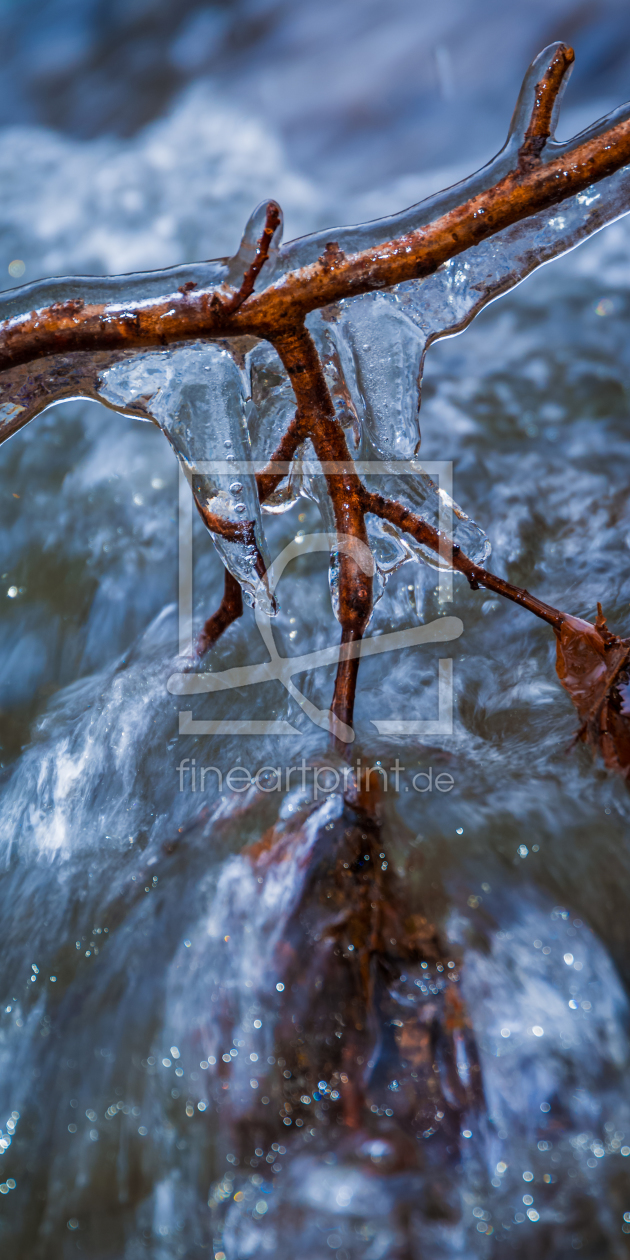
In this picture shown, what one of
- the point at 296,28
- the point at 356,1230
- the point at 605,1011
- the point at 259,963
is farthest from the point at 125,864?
the point at 296,28

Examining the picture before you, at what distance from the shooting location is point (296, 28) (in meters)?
4.00

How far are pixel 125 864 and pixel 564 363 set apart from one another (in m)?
2.37

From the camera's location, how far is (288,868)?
38.7 inches

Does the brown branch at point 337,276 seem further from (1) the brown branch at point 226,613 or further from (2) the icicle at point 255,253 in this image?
(1) the brown branch at point 226,613

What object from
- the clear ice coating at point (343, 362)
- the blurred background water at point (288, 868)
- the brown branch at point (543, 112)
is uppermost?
the brown branch at point (543, 112)

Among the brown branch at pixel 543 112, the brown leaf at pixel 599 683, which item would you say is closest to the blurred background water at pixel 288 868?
the brown leaf at pixel 599 683

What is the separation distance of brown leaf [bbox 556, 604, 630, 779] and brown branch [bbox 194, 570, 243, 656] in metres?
0.51

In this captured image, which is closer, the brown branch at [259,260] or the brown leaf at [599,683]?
the brown branch at [259,260]

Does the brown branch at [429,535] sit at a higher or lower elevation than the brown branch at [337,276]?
lower

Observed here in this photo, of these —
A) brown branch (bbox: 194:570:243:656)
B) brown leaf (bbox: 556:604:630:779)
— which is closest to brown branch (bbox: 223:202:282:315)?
brown branch (bbox: 194:570:243:656)

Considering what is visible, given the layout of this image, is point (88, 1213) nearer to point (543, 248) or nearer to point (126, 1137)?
point (126, 1137)

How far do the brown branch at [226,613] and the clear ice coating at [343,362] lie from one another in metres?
0.09

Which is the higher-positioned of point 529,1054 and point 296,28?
point 296,28

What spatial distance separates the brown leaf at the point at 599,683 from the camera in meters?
1.03
